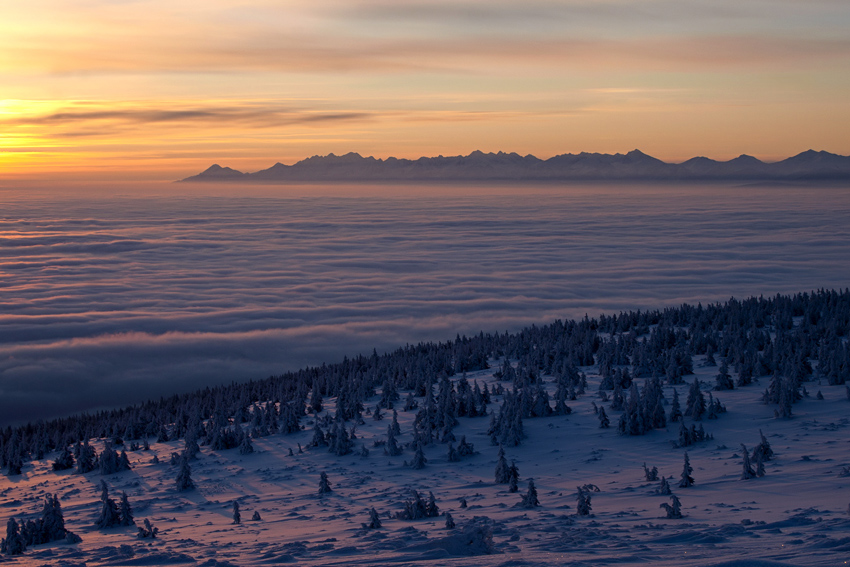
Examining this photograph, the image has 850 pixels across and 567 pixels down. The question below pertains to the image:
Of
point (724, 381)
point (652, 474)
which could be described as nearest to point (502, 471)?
point (652, 474)

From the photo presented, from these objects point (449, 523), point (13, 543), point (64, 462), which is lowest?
point (64, 462)

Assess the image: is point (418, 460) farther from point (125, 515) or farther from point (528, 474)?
point (125, 515)

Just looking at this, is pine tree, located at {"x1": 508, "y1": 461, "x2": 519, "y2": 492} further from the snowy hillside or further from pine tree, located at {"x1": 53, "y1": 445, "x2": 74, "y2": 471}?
pine tree, located at {"x1": 53, "y1": 445, "x2": 74, "y2": 471}

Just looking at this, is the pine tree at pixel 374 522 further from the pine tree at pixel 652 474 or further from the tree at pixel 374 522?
the pine tree at pixel 652 474

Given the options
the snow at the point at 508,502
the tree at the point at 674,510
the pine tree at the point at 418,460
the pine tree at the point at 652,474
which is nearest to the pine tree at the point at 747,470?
the snow at the point at 508,502

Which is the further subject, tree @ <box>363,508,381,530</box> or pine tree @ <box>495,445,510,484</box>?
pine tree @ <box>495,445,510,484</box>

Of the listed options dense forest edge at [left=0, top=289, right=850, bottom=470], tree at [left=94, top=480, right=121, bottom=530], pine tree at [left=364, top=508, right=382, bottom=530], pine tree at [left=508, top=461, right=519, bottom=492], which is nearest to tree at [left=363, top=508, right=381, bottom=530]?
pine tree at [left=364, top=508, right=382, bottom=530]
